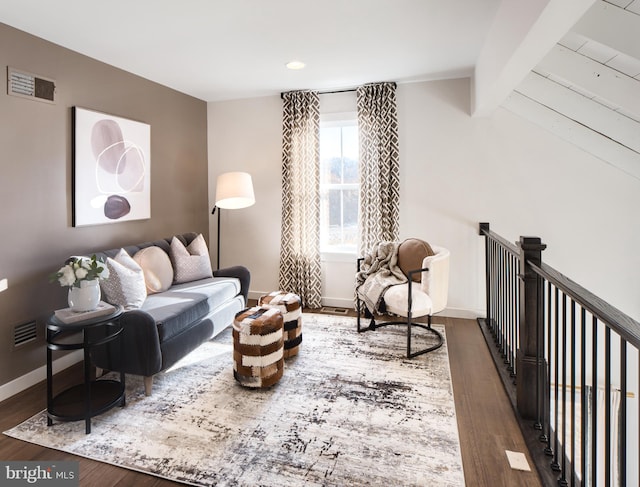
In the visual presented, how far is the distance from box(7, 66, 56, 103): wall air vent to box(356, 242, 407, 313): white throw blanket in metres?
3.00

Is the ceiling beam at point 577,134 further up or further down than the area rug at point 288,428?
further up

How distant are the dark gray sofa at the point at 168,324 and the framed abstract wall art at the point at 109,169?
419mm

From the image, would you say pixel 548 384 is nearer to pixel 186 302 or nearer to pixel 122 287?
pixel 186 302

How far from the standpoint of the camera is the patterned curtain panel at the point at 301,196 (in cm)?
453

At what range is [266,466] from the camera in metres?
1.94

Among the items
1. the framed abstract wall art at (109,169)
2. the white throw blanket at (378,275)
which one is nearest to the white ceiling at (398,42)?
the framed abstract wall art at (109,169)

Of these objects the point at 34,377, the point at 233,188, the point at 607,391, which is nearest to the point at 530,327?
the point at 607,391

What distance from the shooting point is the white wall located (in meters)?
3.63

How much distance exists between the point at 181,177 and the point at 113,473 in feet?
11.0

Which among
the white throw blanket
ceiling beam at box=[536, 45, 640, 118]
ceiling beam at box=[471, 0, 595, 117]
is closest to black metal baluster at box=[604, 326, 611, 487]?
ceiling beam at box=[471, 0, 595, 117]

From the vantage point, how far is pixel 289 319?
10.2ft

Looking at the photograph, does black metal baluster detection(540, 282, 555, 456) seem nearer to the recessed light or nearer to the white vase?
the white vase

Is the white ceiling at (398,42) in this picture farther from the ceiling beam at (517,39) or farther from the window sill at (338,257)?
the window sill at (338,257)

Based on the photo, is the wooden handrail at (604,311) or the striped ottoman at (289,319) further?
the striped ottoman at (289,319)
